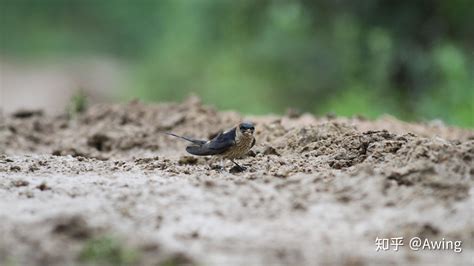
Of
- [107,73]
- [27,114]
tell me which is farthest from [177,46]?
[27,114]

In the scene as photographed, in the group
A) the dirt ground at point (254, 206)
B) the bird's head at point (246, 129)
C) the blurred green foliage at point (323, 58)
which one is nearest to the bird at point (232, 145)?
the bird's head at point (246, 129)

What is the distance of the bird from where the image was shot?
7.76 m

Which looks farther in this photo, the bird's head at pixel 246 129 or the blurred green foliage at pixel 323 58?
the blurred green foliage at pixel 323 58

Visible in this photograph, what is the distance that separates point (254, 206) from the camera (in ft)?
18.6

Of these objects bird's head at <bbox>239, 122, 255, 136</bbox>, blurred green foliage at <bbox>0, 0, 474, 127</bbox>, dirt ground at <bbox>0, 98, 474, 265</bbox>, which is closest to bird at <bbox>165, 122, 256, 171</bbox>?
bird's head at <bbox>239, 122, 255, 136</bbox>

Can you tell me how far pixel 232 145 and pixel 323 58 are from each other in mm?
13006

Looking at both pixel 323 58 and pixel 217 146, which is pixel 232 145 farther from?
pixel 323 58

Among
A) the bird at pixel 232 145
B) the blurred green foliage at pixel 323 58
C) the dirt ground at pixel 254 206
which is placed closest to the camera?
the dirt ground at pixel 254 206

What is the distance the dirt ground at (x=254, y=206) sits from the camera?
16.4 feet

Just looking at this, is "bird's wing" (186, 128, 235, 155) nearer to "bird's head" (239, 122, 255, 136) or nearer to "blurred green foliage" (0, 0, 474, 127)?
"bird's head" (239, 122, 255, 136)

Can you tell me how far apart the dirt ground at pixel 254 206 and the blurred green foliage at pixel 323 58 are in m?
7.87

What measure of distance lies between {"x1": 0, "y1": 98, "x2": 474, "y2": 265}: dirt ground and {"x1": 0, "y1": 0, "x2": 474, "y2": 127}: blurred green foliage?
25.8ft

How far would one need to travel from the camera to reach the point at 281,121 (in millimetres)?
9672

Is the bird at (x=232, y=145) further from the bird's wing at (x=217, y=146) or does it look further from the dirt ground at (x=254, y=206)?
the dirt ground at (x=254, y=206)
